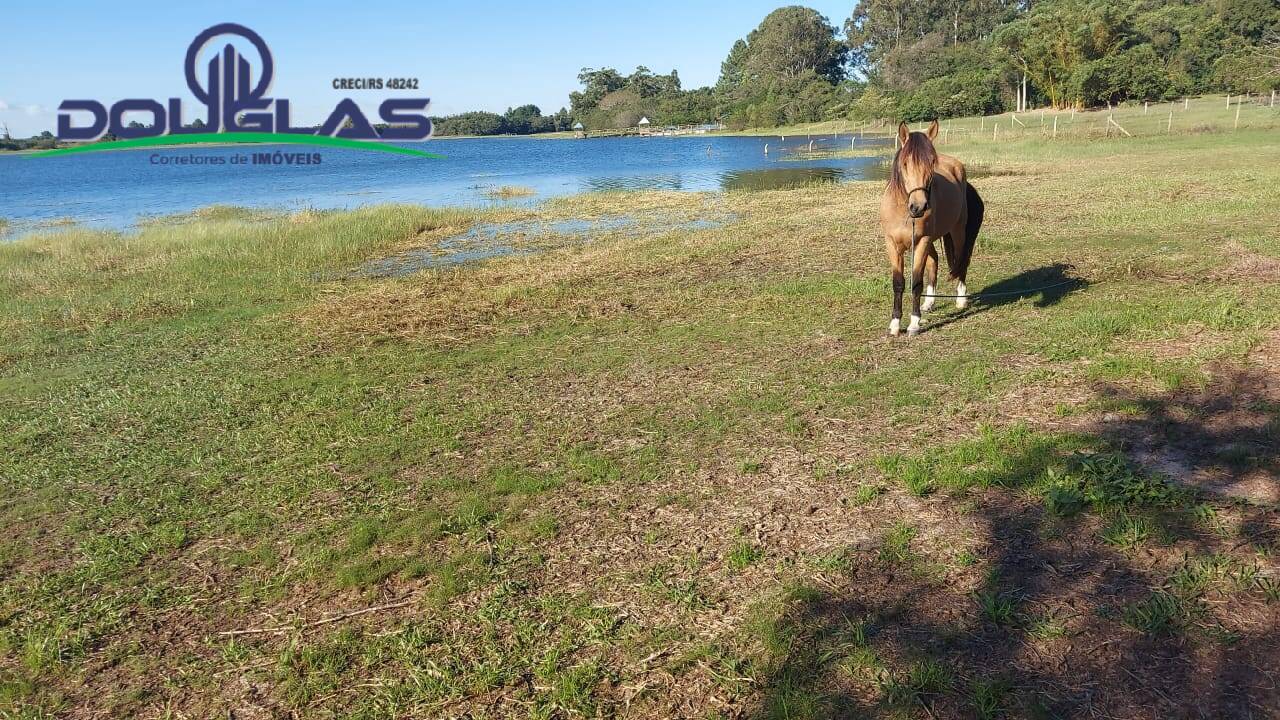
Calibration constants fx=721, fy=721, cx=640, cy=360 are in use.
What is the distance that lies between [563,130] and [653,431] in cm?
18690

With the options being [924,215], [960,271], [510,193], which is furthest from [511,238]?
[510,193]

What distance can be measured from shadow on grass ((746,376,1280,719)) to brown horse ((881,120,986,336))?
11.9 feet

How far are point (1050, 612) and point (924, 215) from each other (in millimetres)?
4982

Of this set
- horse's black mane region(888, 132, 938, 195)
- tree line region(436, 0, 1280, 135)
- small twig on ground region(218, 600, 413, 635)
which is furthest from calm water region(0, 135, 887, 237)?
small twig on ground region(218, 600, 413, 635)

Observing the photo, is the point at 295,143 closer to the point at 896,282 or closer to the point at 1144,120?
the point at 1144,120

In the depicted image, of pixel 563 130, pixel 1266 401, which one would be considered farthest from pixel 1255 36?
pixel 563 130

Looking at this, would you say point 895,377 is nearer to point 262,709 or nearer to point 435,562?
point 435,562

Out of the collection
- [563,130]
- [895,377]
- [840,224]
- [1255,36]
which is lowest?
[895,377]

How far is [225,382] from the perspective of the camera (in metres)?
8.23

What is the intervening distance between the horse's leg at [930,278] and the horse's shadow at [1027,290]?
33 cm

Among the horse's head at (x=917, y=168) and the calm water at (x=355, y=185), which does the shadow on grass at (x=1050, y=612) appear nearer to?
the horse's head at (x=917, y=168)

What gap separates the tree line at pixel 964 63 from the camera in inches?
2359

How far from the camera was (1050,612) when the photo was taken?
3.44 meters

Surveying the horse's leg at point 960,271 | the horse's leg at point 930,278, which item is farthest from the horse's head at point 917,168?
the horse's leg at point 960,271
